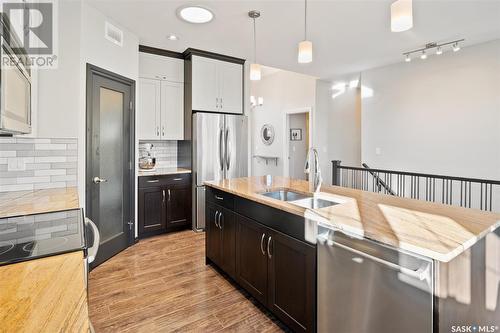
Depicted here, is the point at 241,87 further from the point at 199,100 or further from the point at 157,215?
the point at 157,215

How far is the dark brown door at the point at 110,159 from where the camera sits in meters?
2.94

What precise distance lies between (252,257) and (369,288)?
1.04 meters

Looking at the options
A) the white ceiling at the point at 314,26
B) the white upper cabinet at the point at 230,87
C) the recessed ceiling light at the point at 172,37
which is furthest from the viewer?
the white upper cabinet at the point at 230,87

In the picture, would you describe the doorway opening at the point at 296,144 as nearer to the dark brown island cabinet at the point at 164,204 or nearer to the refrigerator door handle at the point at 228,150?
the refrigerator door handle at the point at 228,150

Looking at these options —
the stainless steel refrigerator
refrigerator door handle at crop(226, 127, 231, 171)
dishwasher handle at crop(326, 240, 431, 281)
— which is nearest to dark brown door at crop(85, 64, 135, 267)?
the stainless steel refrigerator

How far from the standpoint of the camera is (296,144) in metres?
7.29

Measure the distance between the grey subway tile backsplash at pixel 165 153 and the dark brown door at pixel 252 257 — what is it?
264 centimetres

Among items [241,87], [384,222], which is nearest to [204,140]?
[241,87]

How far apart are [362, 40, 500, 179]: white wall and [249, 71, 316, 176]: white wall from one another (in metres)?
1.48

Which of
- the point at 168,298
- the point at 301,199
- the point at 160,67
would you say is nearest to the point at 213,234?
the point at 168,298

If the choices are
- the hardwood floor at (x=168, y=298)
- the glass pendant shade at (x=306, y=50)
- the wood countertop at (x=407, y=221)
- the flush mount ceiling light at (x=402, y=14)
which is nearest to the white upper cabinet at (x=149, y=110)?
the hardwood floor at (x=168, y=298)

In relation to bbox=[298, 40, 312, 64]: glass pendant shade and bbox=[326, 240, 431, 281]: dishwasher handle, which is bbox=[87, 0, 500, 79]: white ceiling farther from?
bbox=[326, 240, 431, 281]: dishwasher handle

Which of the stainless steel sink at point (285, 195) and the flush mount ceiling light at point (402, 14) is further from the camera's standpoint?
the stainless steel sink at point (285, 195)

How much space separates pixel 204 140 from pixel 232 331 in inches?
112
